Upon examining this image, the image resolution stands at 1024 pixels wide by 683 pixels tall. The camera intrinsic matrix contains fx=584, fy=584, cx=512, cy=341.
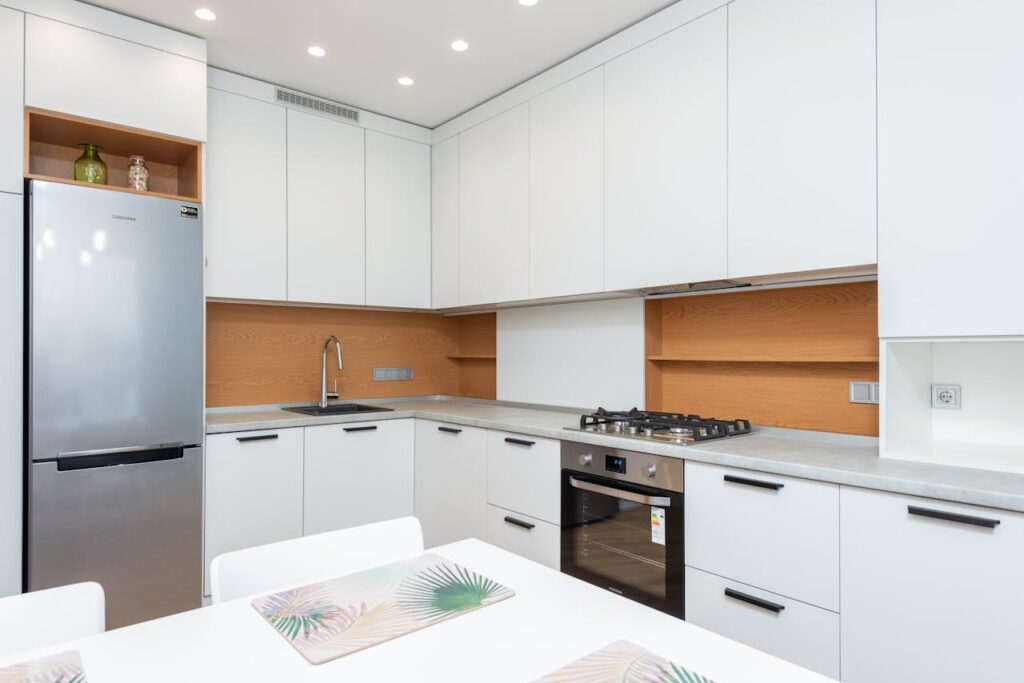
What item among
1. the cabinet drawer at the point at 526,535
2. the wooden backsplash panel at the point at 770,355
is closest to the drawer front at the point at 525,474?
the cabinet drawer at the point at 526,535

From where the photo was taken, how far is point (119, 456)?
2381mm

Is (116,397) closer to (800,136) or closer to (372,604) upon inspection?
(372,604)

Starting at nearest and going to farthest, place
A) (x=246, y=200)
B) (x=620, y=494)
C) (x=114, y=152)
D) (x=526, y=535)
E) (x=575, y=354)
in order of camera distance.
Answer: (x=620, y=494) < (x=526, y=535) < (x=114, y=152) < (x=246, y=200) < (x=575, y=354)

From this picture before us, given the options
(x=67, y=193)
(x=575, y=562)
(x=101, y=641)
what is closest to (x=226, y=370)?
(x=67, y=193)

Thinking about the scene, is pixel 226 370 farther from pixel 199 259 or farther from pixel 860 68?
pixel 860 68

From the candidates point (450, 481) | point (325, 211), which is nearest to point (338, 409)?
point (450, 481)

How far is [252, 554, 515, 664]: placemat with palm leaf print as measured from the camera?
0.90m

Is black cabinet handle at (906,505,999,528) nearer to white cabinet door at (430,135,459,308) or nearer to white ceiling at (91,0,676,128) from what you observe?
white ceiling at (91,0,676,128)

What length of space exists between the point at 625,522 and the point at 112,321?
2202 millimetres

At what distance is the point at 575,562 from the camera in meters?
2.44

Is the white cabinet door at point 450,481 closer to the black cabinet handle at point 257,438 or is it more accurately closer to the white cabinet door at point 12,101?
the black cabinet handle at point 257,438

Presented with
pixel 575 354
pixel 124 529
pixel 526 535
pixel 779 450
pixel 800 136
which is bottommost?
pixel 526 535

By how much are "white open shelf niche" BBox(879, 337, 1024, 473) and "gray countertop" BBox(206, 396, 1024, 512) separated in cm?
13

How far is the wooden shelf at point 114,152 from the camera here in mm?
2451
